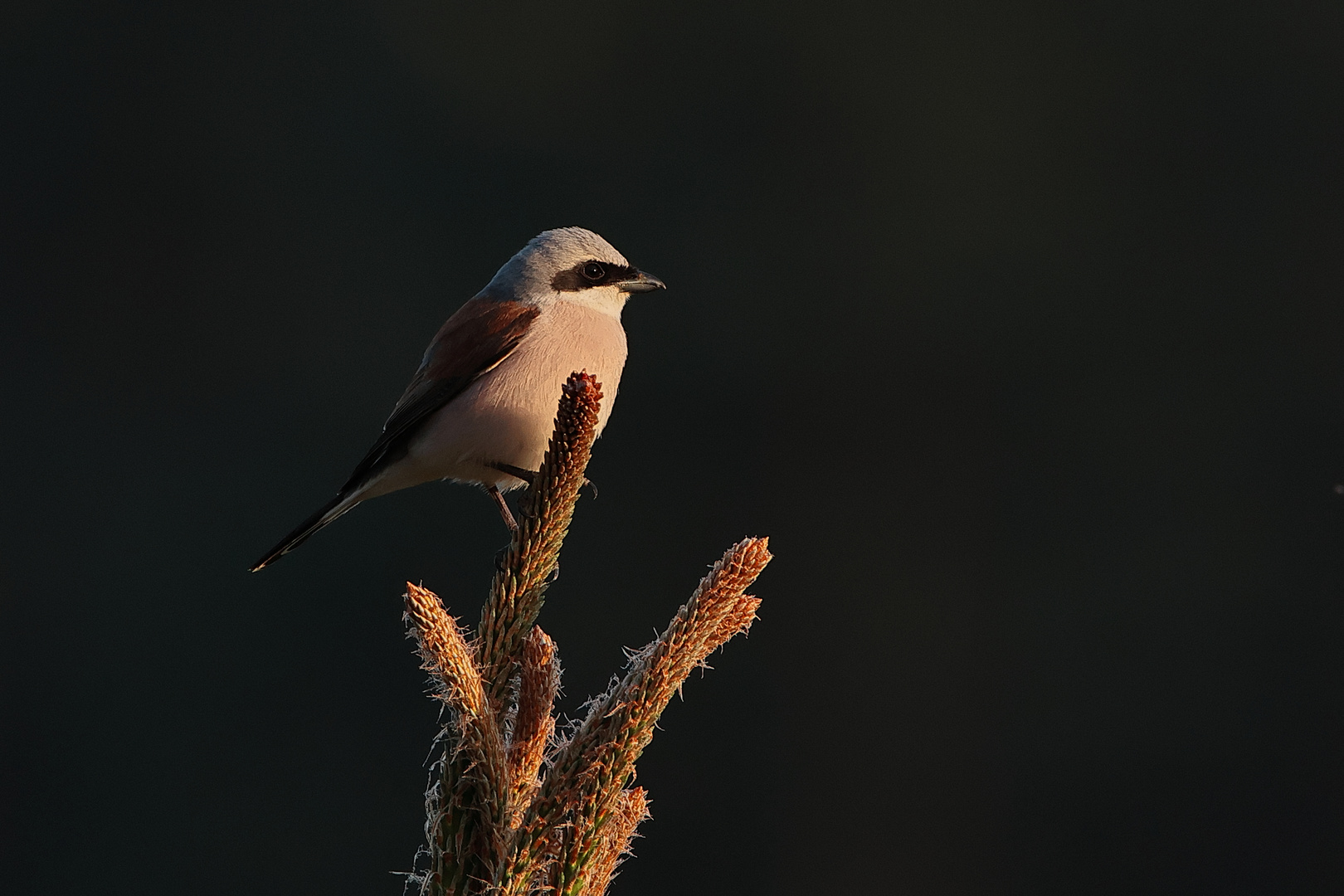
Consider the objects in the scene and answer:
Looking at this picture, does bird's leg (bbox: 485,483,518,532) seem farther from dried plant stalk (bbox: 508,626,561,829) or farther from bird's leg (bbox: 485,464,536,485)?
dried plant stalk (bbox: 508,626,561,829)

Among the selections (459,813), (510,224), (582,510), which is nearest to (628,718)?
(459,813)

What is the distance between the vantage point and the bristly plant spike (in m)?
1.38

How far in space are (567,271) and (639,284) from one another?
0.18 meters

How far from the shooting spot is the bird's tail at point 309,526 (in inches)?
92.0

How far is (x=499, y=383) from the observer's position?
8.38 feet

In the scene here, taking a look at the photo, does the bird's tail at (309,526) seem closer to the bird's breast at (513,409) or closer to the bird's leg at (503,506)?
the bird's breast at (513,409)

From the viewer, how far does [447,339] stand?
2664mm

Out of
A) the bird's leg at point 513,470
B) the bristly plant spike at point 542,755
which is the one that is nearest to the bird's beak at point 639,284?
the bird's leg at point 513,470

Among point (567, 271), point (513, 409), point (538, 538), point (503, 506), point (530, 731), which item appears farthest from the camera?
point (567, 271)

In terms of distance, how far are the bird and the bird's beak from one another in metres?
0.07

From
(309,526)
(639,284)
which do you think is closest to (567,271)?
(639,284)

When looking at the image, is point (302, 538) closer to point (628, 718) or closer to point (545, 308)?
point (545, 308)

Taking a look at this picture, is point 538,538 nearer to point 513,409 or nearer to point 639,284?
point 513,409

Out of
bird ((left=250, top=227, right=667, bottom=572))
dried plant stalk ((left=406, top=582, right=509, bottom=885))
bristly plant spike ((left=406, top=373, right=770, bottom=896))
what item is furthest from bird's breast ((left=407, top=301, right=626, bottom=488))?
dried plant stalk ((left=406, top=582, right=509, bottom=885))
